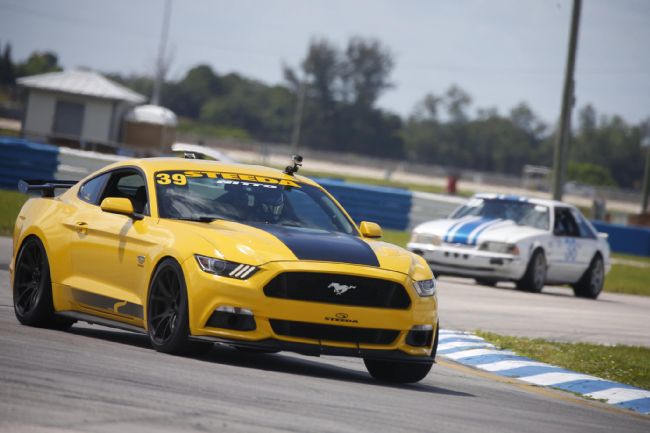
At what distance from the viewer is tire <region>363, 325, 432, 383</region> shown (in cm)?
895

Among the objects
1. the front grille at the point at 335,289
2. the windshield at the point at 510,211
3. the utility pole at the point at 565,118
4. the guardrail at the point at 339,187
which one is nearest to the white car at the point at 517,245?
Result: the windshield at the point at 510,211

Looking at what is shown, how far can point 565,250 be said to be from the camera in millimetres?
22016

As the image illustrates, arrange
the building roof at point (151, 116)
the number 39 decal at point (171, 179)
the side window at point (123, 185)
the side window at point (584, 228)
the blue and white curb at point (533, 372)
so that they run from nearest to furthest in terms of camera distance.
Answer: the number 39 decal at point (171, 179)
the blue and white curb at point (533, 372)
the side window at point (123, 185)
the side window at point (584, 228)
the building roof at point (151, 116)

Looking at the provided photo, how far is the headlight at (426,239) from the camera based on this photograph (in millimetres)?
21109

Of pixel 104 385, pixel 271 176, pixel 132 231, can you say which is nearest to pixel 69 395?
pixel 104 385

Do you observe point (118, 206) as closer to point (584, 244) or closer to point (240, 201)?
point (240, 201)

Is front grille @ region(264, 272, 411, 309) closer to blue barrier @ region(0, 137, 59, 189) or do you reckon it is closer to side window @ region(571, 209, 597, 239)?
side window @ region(571, 209, 597, 239)

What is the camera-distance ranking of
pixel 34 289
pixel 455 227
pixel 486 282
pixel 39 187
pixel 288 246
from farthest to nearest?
pixel 486 282, pixel 455 227, pixel 39 187, pixel 34 289, pixel 288 246

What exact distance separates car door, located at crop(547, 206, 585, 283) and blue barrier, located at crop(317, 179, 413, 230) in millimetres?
8341

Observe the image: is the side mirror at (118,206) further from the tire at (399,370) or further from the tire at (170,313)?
the tire at (399,370)

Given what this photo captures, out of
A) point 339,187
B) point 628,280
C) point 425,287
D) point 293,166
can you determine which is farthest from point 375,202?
point 425,287

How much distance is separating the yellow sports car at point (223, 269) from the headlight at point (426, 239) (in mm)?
11012

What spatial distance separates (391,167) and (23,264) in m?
82.7

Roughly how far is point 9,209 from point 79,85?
32.8 m
